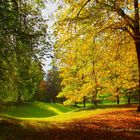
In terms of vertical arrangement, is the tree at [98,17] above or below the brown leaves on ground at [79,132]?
above

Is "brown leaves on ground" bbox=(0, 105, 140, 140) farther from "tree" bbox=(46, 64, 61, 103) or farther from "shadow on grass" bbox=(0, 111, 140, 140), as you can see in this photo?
"tree" bbox=(46, 64, 61, 103)

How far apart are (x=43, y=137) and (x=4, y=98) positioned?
3.38m

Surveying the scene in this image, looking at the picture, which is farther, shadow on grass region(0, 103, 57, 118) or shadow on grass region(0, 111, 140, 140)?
shadow on grass region(0, 103, 57, 118)

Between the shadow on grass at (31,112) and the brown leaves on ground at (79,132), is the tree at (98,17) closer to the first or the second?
the brown leaves on ground at (79,132)

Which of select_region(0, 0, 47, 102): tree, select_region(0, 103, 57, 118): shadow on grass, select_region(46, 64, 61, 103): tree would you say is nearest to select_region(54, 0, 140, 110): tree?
select_region(0, 0, 47, 102): tree

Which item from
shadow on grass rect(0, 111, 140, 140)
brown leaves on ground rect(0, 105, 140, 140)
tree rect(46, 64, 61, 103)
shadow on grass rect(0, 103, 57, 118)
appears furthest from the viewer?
tree rect(46, 64, 61, 103)

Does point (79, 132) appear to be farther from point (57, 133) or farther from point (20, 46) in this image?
point (20, 46)

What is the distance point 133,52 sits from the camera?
29.8 metres

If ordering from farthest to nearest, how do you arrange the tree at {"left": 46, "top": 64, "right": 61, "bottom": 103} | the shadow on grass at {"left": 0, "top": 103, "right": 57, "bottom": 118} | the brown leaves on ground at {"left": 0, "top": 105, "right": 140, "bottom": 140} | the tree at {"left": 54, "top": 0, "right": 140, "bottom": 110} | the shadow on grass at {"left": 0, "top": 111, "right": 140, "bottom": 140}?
the tree at {"left": 46, "top": 64, "right": 61, "bottom": 103} < the shadow on grass at {"left": 0, "top": 103, "right": 57, "bottom": 118} < the tree at {"left": 54, "top": 0, "right": 140, "bottom": 110} < the brown leaves on ground at {"left": 0, "top": 105, "right": 140, "bottom": 140} < the shadow on grass at {"left": 0, "top": 111, "right": 140, "bottom": 140}

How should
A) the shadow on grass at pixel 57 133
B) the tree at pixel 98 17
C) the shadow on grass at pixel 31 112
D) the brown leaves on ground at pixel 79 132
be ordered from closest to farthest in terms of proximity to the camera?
the shadow on grass at pixel 57 133, the brown leaves on ground at pixel 79 132, the tree at pixel 98 17, the shadow on grass at pixel 31 112

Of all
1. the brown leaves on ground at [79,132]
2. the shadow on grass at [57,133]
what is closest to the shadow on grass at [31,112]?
the brown leaves on ground at [79,132]

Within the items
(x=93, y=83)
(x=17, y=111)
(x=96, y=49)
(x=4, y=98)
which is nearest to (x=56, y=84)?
(x=17, y=111)

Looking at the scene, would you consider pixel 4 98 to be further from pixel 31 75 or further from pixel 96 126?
pixel 96 126

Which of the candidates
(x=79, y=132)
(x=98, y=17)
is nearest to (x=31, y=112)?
(x=98, y=17)
